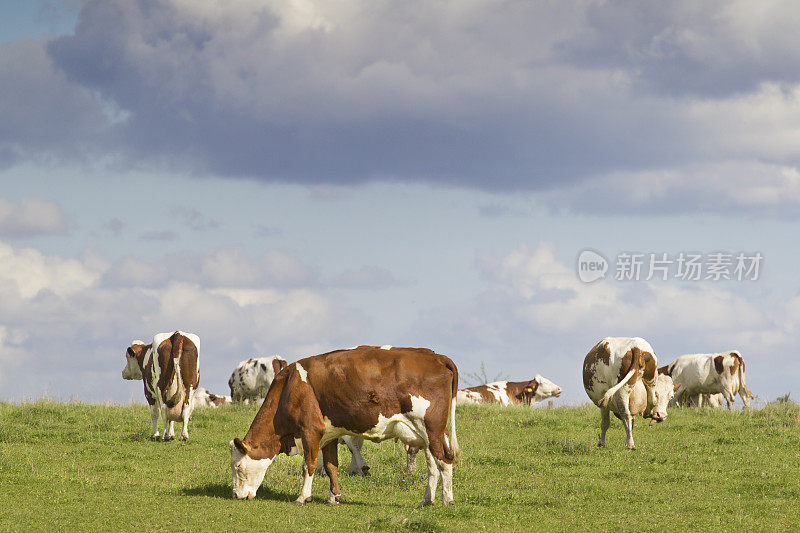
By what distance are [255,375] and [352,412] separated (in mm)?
23279

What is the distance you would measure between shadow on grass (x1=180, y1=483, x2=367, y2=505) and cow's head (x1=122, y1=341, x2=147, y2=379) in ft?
44.4

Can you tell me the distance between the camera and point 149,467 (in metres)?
18.8

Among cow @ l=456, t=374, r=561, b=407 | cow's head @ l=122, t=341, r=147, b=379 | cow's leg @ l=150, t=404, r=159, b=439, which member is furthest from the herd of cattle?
cow @ l=456, t=374, r=561, b=407

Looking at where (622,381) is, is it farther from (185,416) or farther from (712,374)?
(712,374)

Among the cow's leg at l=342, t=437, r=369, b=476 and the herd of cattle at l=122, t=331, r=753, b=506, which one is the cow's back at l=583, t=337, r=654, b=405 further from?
the cow's leg at l=342, t=437, r=369, b=476

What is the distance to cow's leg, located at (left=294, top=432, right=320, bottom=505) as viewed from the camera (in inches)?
551

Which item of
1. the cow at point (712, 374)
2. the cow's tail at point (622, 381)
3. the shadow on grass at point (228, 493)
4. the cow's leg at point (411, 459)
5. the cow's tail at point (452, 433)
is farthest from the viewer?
the cow at point (712, 374)

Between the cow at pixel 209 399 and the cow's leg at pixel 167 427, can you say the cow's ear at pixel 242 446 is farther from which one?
the cow at pixel 209 399

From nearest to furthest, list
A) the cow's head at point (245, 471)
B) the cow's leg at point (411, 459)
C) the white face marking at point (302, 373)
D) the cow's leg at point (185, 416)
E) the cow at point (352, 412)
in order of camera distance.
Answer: the cow at point (352, 412) < the white face marking at point (302, 373) < the cow's head at point (245, 471) < the cow's leg at point (411, 459) < the cow's leg at point (185, 416)

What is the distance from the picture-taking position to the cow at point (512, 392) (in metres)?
35.6

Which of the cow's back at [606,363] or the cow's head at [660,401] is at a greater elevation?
the cow's back at [606,363]

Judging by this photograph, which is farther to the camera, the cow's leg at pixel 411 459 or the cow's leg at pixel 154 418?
the cow's leg at pixel 154 418

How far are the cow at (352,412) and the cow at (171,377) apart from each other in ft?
29.0

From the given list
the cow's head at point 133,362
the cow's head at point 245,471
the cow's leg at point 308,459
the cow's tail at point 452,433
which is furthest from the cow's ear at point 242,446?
the cow's head at point 133,362
